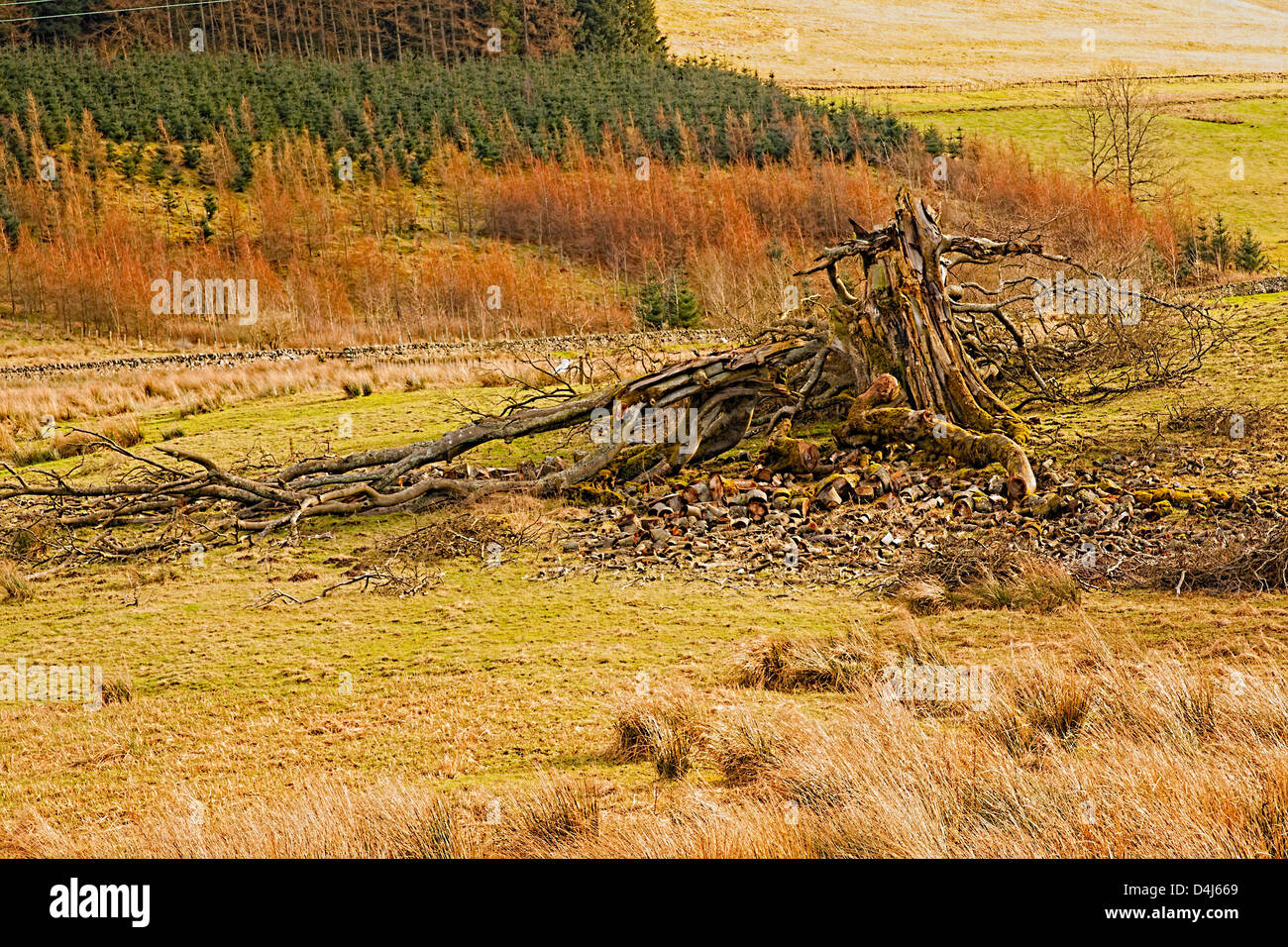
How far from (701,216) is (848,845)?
55.2m

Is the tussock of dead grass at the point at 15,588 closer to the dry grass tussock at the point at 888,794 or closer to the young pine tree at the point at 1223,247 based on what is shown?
the dry grass tussock at the point at 888,794

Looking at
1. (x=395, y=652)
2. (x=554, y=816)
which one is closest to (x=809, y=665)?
(x=554, y=816)

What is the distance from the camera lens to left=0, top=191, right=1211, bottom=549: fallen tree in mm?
10805

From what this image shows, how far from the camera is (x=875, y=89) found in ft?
261

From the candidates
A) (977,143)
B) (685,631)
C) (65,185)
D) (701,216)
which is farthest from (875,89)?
(685,631)

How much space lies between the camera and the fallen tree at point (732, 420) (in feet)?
35.4

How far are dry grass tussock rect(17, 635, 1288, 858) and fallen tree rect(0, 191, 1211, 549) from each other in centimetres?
556

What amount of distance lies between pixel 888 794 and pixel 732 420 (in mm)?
8679

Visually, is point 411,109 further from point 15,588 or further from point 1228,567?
point 1228,567

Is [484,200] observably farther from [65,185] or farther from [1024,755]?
[1024,755]

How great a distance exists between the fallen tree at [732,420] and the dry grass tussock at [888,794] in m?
5.56

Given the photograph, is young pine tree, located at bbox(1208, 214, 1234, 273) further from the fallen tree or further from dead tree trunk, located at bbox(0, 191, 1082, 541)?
dead tree trunk, located at bbox(0, 191, 1082, 541)

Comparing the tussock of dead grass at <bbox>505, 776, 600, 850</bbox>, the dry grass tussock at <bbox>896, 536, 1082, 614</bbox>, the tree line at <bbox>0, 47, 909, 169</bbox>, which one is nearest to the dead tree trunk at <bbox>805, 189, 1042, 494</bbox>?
the dry grass tussock at <bbox>896, 536, 1082, 614</bbox>
